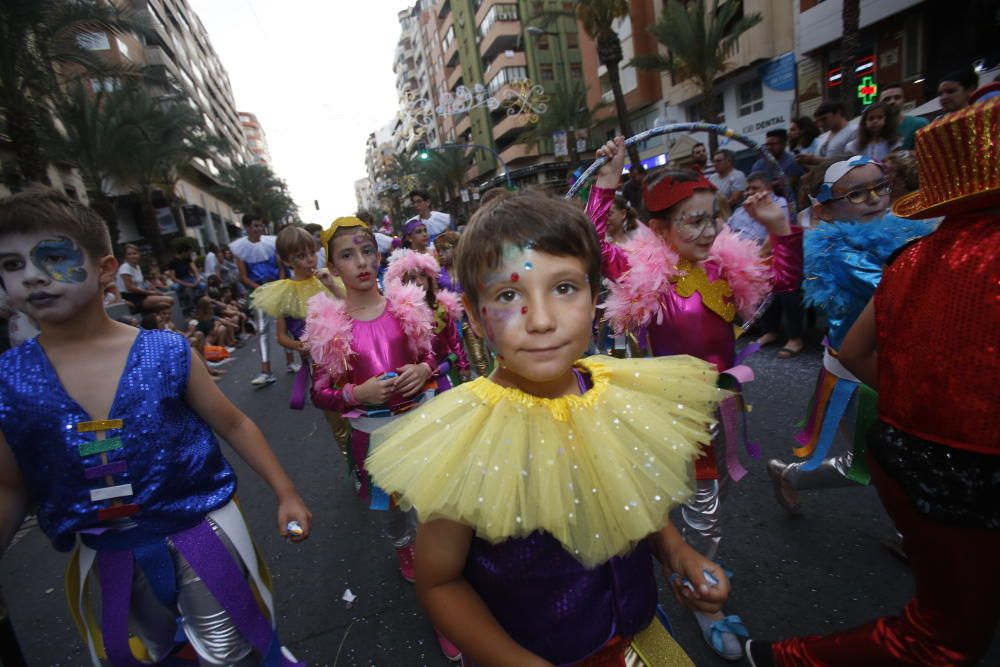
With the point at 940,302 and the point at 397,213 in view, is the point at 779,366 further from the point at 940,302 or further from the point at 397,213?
the point at 397,213

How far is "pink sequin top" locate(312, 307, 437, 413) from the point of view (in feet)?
8.68

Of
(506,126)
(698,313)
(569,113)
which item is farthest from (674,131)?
(506,126)

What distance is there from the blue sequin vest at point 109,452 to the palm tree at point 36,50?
39.0 ft

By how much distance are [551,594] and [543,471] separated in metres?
0.36

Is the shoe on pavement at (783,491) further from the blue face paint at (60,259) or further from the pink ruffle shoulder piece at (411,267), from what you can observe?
the blue face paint at (60,259)

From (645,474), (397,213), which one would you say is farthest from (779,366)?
(397,213)

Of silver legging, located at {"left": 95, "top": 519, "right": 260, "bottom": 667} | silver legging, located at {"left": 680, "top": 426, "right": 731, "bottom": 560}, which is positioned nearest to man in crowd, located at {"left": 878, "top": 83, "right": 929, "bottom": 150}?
silver legging, located at {"left": 680, "top": 426, "right": 731, "bottom": 560}

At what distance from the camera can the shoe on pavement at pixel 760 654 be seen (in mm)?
1876

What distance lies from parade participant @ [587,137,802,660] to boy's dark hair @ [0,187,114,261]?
78.3 inches

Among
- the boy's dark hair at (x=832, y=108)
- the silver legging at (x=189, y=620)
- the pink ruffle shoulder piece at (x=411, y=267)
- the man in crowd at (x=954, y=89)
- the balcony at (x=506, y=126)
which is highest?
the balcony at (x=506, y=126)

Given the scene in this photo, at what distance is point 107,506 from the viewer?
62.9 inches

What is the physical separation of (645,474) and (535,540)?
300mm

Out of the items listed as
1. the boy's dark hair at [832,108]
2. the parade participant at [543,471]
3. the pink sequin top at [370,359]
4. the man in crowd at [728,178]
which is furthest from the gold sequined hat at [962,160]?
the man in crowd at [728,178]

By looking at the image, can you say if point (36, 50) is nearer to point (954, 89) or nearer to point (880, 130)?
point (880, 130)
